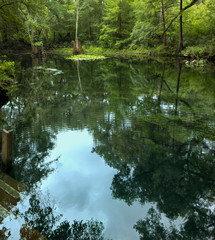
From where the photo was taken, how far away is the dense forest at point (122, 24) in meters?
13.8

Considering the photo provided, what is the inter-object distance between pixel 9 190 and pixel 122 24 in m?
41.5

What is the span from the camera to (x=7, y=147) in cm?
415

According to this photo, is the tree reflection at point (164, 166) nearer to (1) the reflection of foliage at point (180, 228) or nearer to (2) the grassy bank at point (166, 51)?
(1) the reflection of foliage at point (180, 228)

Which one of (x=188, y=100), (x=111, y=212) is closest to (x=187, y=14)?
(x=188, y=100)

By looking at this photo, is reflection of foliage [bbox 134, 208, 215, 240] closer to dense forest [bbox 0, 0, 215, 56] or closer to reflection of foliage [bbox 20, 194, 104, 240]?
reflection of foliage [bbox 20, 194, 104, 240]

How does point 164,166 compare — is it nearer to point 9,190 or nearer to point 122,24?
point 9,190

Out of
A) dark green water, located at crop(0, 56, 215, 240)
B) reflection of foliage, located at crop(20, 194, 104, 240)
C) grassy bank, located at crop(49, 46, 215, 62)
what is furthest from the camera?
grassy bank, located at crop(49, 46, 215, 62)

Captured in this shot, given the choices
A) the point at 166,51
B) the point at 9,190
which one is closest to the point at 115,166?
the point at 9,190

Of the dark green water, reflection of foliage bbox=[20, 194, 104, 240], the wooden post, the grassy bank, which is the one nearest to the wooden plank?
the dark green water

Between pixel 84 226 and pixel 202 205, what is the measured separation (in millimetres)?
2034

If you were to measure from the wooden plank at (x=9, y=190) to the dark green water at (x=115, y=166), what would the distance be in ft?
0.55

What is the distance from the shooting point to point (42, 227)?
10.7 feet

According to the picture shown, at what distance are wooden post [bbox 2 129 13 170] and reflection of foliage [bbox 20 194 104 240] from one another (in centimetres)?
116

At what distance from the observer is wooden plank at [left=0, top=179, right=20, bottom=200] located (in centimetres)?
368
